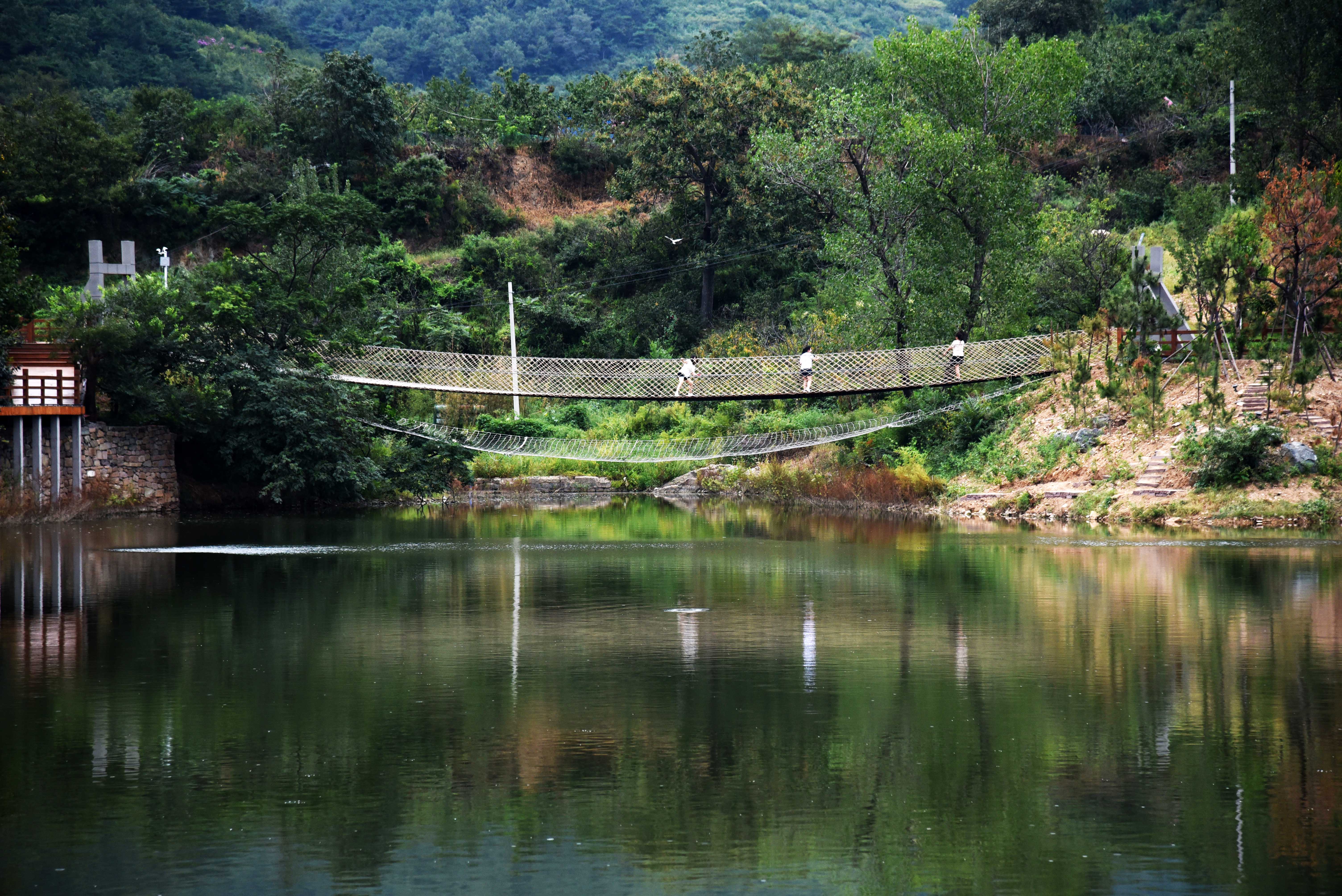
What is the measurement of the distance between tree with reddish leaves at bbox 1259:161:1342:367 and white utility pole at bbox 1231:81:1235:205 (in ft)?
19.7

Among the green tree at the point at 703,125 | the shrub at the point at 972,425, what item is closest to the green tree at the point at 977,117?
the shrub at the point at 972,425

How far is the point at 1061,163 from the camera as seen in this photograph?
31734mm

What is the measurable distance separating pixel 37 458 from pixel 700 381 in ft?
31.4

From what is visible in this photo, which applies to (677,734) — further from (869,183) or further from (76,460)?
(869,183)

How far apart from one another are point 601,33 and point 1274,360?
49.7 meters

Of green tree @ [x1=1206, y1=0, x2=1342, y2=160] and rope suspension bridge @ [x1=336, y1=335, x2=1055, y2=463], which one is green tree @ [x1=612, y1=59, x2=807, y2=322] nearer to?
rope suspension bridge @ [x1=336, y1=335, x2=1055, y2=463]

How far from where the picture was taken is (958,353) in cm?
1978

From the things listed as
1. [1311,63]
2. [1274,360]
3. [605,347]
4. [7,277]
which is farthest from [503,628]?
[605,347]

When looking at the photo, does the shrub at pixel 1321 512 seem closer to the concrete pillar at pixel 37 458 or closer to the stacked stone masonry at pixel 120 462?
the stacked stone masonry at pixel 120 462

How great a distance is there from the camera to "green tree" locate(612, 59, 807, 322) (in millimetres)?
29125

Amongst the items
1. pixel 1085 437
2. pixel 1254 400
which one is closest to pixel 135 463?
pixel 1085 437

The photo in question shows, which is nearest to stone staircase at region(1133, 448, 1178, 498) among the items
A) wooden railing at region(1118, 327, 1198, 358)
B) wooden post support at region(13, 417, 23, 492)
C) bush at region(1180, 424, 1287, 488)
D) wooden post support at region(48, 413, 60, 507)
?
bush at region(1180, 424, 1287, 488)

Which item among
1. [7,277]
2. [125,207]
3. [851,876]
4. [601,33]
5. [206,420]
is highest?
[601,33]

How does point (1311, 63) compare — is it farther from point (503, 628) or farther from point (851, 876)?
point (851, 876)
